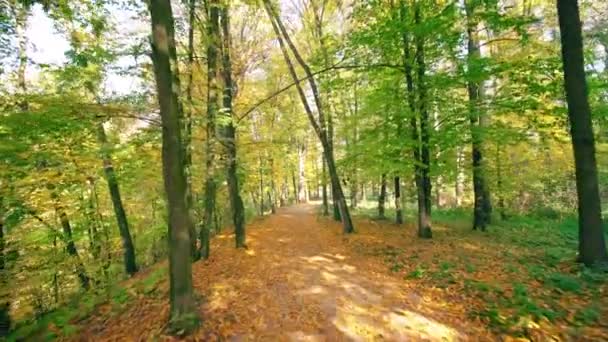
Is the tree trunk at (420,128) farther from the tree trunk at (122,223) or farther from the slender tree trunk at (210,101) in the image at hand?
the tree trunk at (122,223)

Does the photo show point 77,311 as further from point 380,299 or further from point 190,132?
point 380,299

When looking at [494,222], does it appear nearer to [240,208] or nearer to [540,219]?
[540,219]

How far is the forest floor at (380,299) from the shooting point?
4.25 metres

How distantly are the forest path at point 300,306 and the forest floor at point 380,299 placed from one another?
0.07ft

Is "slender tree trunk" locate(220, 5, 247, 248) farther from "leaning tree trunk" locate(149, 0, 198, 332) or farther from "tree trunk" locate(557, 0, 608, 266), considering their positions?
"tree trunk" locate(557, 0, 608, 266)

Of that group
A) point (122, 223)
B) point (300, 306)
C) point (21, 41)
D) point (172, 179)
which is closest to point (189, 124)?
point (172, 179)

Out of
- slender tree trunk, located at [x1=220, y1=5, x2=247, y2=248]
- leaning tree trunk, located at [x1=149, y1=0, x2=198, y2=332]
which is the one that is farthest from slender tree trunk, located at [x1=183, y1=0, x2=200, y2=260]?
leaning tree trunk, located at [x1=149, y1=0, x2=198, y2=332]

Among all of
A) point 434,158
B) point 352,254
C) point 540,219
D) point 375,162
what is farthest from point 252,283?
point 540,219

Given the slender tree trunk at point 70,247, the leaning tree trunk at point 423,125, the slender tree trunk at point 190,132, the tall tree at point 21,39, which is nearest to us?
the slender tree trunk at point 190,132

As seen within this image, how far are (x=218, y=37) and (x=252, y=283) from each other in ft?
21.7

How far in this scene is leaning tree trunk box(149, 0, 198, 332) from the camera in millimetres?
4488

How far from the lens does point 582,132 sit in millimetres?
5641

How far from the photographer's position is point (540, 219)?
14383 millimetres

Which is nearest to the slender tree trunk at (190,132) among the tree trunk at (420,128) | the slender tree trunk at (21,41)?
the slender tree trunk at (21,41)
